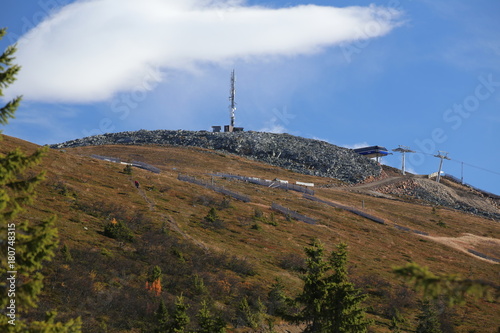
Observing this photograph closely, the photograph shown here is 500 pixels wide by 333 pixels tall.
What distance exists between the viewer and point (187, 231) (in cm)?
4216

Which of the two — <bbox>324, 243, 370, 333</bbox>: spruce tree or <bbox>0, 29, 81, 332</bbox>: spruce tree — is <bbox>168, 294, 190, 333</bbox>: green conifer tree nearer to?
<bbox>324, 243, 370, 333</bbox>: spruce tree

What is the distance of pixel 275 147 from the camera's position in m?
137

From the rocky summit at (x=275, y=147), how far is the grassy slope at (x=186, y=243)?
42.8m

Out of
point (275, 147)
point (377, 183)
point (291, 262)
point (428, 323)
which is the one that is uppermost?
point (275, 147)

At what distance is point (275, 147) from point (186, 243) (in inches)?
3965

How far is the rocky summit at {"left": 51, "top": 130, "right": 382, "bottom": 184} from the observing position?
126350 mm

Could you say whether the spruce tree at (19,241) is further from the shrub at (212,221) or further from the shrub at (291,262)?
the shrub at (212,221)

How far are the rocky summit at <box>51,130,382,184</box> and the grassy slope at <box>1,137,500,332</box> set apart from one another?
140 feet

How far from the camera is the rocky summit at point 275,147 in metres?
126

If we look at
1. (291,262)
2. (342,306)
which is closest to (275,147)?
(291,262)

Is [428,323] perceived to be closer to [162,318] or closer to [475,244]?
[162,318]

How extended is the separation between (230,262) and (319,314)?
46.0 ft

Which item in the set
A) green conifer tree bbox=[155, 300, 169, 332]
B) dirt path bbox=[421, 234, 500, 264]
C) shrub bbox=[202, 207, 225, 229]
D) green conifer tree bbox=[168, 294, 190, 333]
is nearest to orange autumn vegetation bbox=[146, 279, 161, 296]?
green conifer tree bbox=[155, 300, 169, 332]

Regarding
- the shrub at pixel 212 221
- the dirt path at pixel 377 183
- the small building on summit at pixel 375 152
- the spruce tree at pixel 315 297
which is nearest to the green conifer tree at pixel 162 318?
the spruce tree at pixel 315 297
